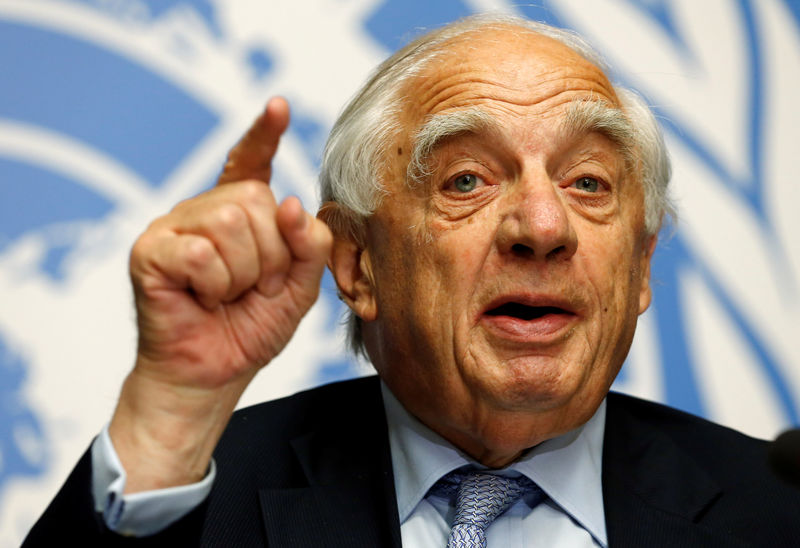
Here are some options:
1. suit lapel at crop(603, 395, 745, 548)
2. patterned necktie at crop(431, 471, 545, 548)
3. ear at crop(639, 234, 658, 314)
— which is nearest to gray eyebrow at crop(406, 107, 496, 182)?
ear at crop(639, 234, 658, 314)

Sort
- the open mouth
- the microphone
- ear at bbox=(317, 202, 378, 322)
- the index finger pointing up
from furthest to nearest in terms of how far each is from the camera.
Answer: ear at bbox=(317, 202, 378, 322) → the open mouth → the index finger pointing up → the microphone

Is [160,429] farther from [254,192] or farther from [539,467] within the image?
[539,467]

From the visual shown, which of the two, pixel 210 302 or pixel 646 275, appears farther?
pixel 646 275

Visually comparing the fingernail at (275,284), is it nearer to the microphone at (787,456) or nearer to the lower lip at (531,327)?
the lower lip at (531,327)

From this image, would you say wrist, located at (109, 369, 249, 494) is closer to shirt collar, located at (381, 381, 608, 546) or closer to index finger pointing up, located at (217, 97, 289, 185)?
index finger pointing up, located at (217, 97, 289, 185)

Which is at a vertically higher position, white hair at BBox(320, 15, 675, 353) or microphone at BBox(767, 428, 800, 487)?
white hair at BBox(320, 15, 675, 353)

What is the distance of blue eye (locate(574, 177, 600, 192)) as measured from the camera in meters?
2.10

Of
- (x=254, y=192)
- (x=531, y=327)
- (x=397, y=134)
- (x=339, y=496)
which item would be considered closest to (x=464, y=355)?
(x=531, y=327)

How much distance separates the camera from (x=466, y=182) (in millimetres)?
2074

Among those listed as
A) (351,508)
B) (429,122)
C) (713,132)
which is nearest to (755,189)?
(713,132)

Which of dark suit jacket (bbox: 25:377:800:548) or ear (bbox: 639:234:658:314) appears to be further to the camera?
ear (bbox: 639:234:658:314)

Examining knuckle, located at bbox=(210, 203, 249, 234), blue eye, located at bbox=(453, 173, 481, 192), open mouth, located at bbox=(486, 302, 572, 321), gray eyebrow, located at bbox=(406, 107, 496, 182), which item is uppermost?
gray eyebrow, located at bbox=(406, 107, 496, 182)

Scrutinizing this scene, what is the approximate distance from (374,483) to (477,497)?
24cm

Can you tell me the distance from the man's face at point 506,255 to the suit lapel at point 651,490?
9.0 inches
